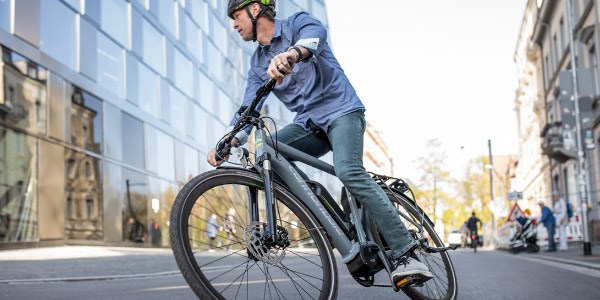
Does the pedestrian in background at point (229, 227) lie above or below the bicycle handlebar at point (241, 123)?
below

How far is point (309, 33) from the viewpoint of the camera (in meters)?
3.77

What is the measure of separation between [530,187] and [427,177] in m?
12.8

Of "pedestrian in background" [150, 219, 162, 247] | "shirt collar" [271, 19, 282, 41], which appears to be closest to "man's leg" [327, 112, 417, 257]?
"shirt collar" [271, 19, 282, 41]

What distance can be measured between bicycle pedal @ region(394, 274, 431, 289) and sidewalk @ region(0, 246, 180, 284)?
5.35 metres

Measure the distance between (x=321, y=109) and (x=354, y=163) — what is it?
335 mm

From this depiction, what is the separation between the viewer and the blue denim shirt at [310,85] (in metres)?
3.94

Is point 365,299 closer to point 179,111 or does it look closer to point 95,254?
point 95,254

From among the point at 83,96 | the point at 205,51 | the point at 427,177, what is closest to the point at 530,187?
the point at 427,177

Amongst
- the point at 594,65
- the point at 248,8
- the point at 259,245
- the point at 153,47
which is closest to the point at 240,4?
the point at 248,8

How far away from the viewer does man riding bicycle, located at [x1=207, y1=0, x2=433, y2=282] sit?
12.7 ft

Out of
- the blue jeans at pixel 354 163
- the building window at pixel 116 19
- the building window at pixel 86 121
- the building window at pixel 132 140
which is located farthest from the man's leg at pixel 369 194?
the building window at pixel 132 140

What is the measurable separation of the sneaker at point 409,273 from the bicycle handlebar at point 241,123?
104cm

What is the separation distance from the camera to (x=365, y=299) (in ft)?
17.6

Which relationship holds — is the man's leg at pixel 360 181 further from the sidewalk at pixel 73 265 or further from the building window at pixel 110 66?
the building window at pixel 110 66
